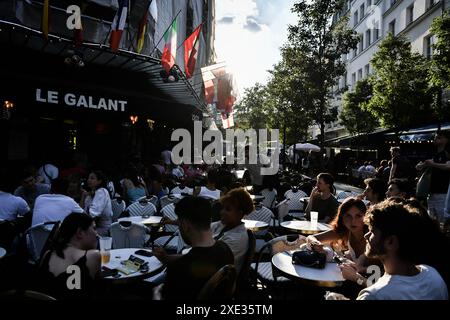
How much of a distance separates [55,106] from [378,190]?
6608 mm

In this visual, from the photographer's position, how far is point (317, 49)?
18.4 m

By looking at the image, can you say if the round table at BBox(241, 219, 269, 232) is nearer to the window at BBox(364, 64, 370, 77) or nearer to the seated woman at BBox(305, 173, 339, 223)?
the seated woman at BBox(305, 173, 339, 223)

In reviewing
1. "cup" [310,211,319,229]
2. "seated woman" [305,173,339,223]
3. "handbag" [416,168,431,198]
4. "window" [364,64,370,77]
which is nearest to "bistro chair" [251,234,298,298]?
"cup" [310,211,319,229]

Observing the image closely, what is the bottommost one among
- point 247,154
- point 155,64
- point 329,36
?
point 247,154

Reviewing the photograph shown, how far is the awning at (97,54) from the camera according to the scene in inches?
271

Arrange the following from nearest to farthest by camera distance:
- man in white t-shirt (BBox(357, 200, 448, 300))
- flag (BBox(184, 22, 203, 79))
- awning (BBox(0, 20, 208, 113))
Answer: man in white t-shirt (BBox(357, 200, 448, 300)) → awning (BBox(0, 20, 208, 113)) → flag (BBox(184, 22, 203, 79))

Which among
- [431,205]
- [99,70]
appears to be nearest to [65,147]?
[99,70]

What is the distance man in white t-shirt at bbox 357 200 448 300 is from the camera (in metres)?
1.97

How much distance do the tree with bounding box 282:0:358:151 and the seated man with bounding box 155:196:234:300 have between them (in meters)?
16.1

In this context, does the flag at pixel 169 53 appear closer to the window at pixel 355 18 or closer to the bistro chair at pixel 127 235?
the bistro chair at pixel 127 235

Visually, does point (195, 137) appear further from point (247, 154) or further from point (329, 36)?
point (329, 36)

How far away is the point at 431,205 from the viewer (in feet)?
20.6

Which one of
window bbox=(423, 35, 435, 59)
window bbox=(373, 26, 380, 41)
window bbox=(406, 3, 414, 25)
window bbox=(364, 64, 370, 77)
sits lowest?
window bbox=(423, 35, 435, 59)

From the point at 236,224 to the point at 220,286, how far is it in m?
1.28
